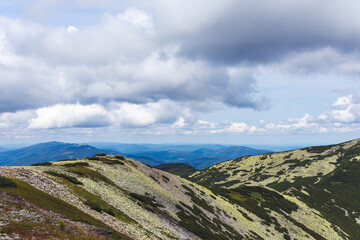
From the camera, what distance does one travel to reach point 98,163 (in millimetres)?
52281

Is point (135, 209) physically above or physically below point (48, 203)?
below

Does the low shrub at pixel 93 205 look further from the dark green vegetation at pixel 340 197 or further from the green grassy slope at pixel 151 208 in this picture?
the dark green vegetation at pixel 340 197

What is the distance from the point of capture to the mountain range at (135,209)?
1786cm

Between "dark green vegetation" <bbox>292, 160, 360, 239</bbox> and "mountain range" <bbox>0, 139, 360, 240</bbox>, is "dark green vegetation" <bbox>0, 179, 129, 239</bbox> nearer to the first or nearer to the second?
"mountain range" <bbox>0, 139, 360, 240</bbox>

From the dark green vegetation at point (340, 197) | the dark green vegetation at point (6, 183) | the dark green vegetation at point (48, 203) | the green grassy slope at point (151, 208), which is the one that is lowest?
the dark green vegetation at point (340, 197)

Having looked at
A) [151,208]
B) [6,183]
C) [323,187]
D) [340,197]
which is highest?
[6,183]

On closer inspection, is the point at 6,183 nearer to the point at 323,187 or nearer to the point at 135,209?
the point at 135,209

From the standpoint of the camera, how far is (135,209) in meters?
31.3


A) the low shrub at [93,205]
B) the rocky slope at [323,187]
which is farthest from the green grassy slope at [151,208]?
the rocky slope at [323,187]

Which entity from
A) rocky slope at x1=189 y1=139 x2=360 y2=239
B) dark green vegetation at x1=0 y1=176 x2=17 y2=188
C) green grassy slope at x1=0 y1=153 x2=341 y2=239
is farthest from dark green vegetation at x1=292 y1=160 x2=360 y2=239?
dark green vegetation at x1=0 y1=176 x2=17 y2=188

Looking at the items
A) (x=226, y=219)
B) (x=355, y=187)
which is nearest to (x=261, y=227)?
(x=226, y=219)

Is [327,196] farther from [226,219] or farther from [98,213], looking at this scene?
[98,213]

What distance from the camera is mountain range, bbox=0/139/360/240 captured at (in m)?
17.9

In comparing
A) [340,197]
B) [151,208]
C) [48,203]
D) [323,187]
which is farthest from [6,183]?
[323,187]
